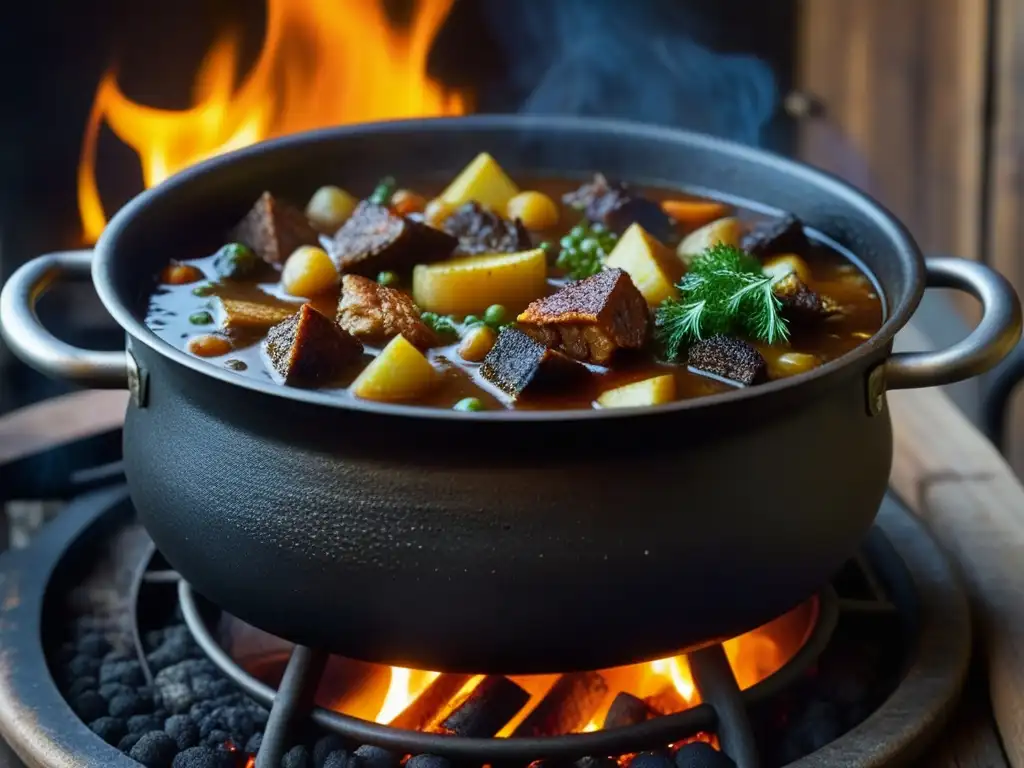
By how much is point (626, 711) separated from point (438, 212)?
1.13m

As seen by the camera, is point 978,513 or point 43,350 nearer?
point 43,350

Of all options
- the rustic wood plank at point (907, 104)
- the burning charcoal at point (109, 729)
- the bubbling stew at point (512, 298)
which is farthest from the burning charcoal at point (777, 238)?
the rustic wood plank at point (907, 104)

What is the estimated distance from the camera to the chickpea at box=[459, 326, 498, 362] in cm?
212

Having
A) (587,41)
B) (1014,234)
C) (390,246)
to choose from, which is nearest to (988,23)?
(1014,234)

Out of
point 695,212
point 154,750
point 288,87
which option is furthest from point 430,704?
point 288,87

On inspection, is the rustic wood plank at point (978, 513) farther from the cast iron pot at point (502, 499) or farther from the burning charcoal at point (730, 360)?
the burning charcoal at point (730, 360)

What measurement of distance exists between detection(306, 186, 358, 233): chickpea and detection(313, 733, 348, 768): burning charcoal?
→ 112 cm

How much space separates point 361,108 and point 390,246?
2.26 meters

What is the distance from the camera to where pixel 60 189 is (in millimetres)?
4336

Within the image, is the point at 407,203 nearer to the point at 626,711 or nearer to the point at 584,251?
the point at 584,251

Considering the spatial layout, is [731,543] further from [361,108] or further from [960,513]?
[361,108]

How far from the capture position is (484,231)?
257 cm

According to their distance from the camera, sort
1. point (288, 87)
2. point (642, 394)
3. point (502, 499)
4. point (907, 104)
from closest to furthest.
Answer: point (502, 499), point (642, 394), point (288, 87), point (907, 104)

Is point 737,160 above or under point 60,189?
above
